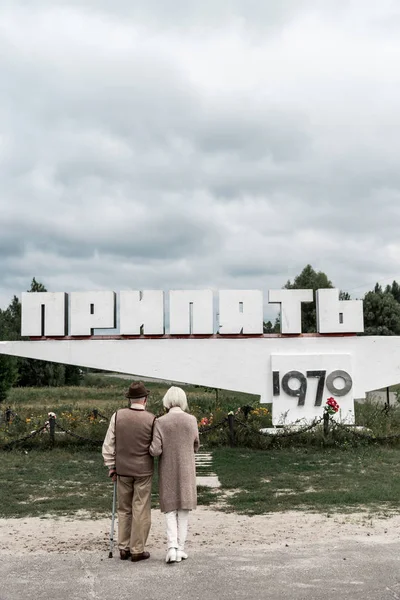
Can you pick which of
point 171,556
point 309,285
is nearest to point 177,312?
point 171,556

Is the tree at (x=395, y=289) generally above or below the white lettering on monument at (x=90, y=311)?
above

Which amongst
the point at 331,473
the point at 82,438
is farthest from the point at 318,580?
the point at 82,438

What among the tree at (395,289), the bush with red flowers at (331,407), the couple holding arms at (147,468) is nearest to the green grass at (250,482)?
the bush with red flowers at (331,407)

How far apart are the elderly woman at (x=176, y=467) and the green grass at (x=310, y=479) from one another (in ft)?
7.70

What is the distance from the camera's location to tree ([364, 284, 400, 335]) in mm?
39531

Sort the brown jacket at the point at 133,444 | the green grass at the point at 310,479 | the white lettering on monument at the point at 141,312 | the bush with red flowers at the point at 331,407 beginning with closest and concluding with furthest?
the brown jacket at the point at 133,444, the green grass at the point at 310,479, the bush with red flowers at the point at 331,407, the white lettering on monument at the point at 141,312

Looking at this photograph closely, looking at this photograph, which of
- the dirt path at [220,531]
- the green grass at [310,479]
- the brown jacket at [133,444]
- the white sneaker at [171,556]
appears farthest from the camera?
the green grass at [310,479]

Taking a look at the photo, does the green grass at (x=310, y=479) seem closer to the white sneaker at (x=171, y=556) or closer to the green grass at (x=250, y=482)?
the green grass at (x=250, y=482)

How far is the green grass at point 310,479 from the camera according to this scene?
349 inches

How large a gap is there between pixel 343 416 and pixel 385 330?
977 inches

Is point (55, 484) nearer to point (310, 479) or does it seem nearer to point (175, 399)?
point (310, 479)

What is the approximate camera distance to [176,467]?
6.44m

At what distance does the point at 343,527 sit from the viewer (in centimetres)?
753

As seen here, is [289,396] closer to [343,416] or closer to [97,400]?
[343,416]
